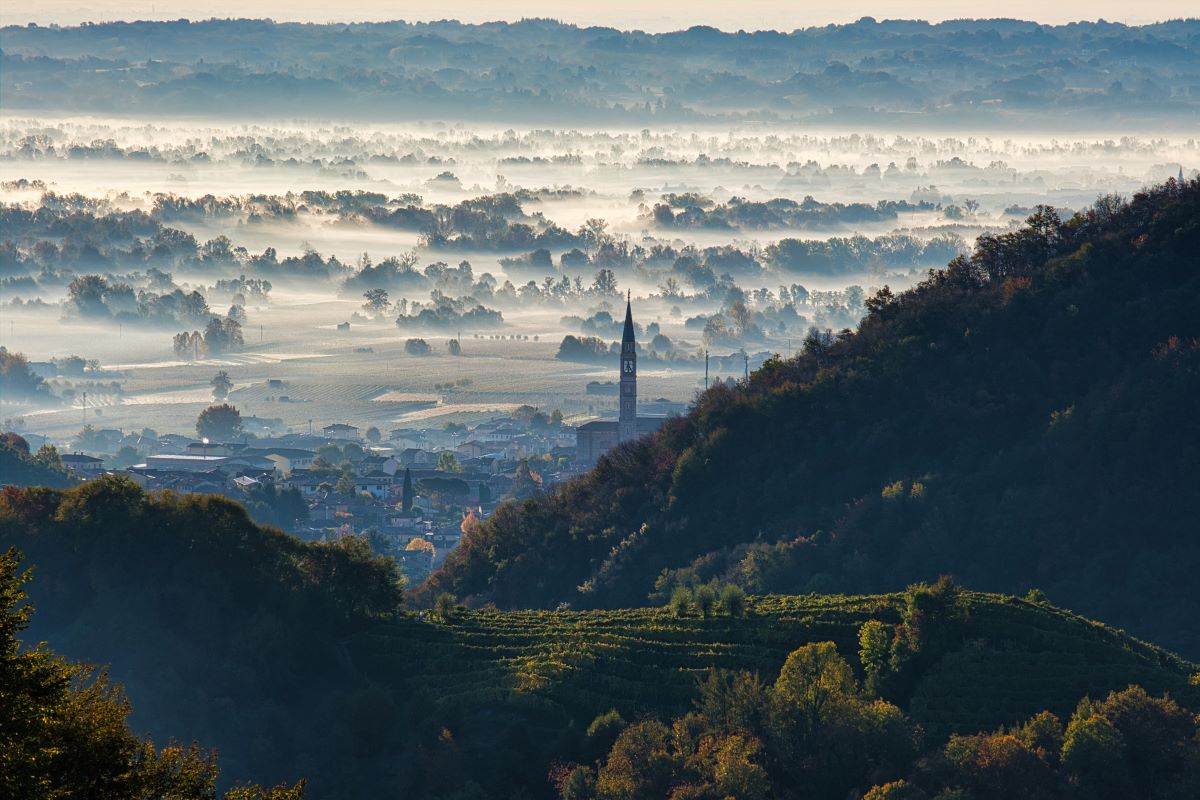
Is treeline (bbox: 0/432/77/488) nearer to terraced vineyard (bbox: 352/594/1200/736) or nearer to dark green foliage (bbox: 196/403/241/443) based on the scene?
dark green foliage (bbox: 196/403/241/443)

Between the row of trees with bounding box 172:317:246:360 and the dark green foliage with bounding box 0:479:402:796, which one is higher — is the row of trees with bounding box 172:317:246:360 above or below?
below

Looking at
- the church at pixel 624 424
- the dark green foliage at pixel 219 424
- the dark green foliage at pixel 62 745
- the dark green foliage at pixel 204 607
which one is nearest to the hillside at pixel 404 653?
the dark green foliage at pixel 204 607

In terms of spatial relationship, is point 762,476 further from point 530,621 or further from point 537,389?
point 537,389

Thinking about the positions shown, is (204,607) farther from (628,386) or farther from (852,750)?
(628,386)

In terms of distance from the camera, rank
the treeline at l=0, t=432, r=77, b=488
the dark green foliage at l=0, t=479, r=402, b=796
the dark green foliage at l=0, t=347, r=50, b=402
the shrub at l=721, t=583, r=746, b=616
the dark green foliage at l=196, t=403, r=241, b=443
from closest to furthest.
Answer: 1. the dark green foliage at l=0, t=479, r=402, b=796
2. the shrub at l=721, t=583, r=746, b=616
3. the treeline at l=0, t=432, r=77, b=488
4. the dark green foliage at l=196, t=403, r=241, b=443
5. the dark green foliage at l=0, t=347, r=50, b=402

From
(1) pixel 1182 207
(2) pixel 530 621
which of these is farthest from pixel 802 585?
(1) pixel 1182 207

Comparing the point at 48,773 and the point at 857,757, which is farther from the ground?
the point at 48,773

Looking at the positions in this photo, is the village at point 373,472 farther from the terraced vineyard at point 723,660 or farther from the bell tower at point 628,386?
the terraced vineyard at point 723,660

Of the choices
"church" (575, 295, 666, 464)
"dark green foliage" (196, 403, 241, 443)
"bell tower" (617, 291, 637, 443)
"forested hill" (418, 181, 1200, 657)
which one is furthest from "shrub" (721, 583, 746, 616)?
"dark green foliage" (196, 403, 241, 443)
